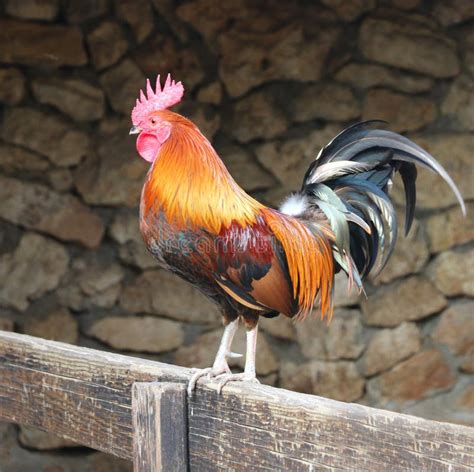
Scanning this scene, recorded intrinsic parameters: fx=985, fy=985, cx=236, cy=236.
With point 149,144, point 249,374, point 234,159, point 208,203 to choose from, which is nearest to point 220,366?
point 249,374

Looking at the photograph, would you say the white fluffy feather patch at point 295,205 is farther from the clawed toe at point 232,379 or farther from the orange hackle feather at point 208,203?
the clawed toe at point 232,379

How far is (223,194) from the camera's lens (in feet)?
5.79

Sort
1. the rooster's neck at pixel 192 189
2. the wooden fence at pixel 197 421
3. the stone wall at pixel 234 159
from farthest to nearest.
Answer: the stone wall at pixel 234 159 → the rooster's neck at pixel 192 189 → the wooden fence at pixel 197 421

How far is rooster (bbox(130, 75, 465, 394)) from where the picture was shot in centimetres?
173

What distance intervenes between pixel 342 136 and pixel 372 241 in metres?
0.22

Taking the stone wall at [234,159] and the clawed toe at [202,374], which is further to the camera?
the stone wall at [234,159]

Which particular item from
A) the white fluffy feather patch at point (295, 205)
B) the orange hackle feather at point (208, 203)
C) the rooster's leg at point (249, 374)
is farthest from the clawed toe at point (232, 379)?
the white fluffy feather patch at point (295, 205)

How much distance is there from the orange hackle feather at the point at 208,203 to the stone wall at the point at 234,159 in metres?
1.66

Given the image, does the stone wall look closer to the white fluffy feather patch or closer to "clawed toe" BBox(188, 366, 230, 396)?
the white fluffy feather patch

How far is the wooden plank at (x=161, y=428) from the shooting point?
5.34 ft

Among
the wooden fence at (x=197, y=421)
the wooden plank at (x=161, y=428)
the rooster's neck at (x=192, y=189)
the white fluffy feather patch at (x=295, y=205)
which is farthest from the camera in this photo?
the white fluffy feather patch at (x=295, y=205)

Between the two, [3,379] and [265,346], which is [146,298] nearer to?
[265,346]

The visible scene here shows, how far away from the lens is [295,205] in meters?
1.94

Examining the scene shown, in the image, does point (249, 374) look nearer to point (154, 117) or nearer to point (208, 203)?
point (208, 203)
